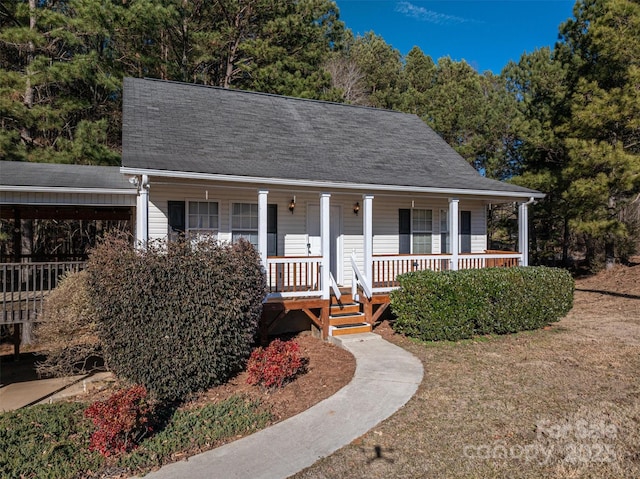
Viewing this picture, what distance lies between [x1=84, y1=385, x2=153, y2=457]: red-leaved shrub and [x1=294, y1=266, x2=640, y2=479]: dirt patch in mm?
1927

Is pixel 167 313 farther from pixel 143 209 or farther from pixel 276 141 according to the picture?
pixel 276 141

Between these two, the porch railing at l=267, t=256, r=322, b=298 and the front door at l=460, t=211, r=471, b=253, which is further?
the front door at l=460, t=211, r=471, b=253

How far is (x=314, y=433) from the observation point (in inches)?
181

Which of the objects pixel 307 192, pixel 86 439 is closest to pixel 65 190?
pixel 307 192

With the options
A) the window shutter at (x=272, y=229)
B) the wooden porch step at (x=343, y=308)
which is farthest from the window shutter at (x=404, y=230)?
the window shutter at (x=272, y=229)

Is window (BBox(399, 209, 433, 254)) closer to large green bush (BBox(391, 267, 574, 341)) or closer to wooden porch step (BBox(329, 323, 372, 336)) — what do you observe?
large green bush (BBox(391, 267, 574, 341))

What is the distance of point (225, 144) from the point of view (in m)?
9.84

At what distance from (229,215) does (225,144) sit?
5.62 feet

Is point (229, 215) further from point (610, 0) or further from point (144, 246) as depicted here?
point (610, 0)

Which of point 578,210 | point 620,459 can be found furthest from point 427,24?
point 620,459

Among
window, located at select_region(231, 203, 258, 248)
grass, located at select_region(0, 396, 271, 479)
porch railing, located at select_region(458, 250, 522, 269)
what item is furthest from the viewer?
porch railing, located at select_region(458, 250, 522, 269)

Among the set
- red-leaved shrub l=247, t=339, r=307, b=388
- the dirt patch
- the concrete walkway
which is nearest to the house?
red-leaved shrub l=247, t=339, r=307, b=388

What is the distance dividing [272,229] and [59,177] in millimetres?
4645

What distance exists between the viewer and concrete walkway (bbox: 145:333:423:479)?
394 centimetres
